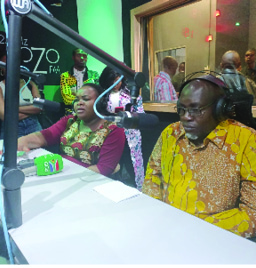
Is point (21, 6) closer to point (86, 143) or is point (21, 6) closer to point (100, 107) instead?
point (100, 107)

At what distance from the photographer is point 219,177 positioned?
119cm

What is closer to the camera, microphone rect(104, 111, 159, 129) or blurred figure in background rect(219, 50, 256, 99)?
microphone rect(104, 111, 159, 129)

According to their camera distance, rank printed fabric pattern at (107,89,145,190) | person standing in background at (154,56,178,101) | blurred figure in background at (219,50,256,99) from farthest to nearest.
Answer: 1. person standing in background at (154,56,178,101)
2. printed fabric pattern at (107,89,145,190)
3. blurred figure in background at (219,50,256,99)

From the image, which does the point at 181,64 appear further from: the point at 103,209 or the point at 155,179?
the point at 103,209

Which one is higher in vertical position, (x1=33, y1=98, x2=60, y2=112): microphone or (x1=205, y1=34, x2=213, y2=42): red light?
(x1=205, y1=34, x2=213, y2=42): red light

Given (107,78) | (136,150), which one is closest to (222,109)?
(107,78)

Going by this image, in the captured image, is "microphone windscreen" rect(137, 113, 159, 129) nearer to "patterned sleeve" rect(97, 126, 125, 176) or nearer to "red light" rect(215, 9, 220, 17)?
"patterned sleeve" rect(97, 126, 125, 176)

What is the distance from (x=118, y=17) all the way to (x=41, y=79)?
2980mm

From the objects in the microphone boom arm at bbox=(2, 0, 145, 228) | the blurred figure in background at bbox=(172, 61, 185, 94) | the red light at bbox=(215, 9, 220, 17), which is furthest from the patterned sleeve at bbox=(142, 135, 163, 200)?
the red light at bbox=(215, 9, 220, 17)

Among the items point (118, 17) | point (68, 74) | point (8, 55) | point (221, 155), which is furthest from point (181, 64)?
point (8, 55)

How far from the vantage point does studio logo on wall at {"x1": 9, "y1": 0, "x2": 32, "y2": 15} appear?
602 mm

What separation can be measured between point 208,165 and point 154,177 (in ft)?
1.07

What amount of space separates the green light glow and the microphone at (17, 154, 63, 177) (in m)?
2.08

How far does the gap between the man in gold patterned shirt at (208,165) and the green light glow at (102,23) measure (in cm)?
209
